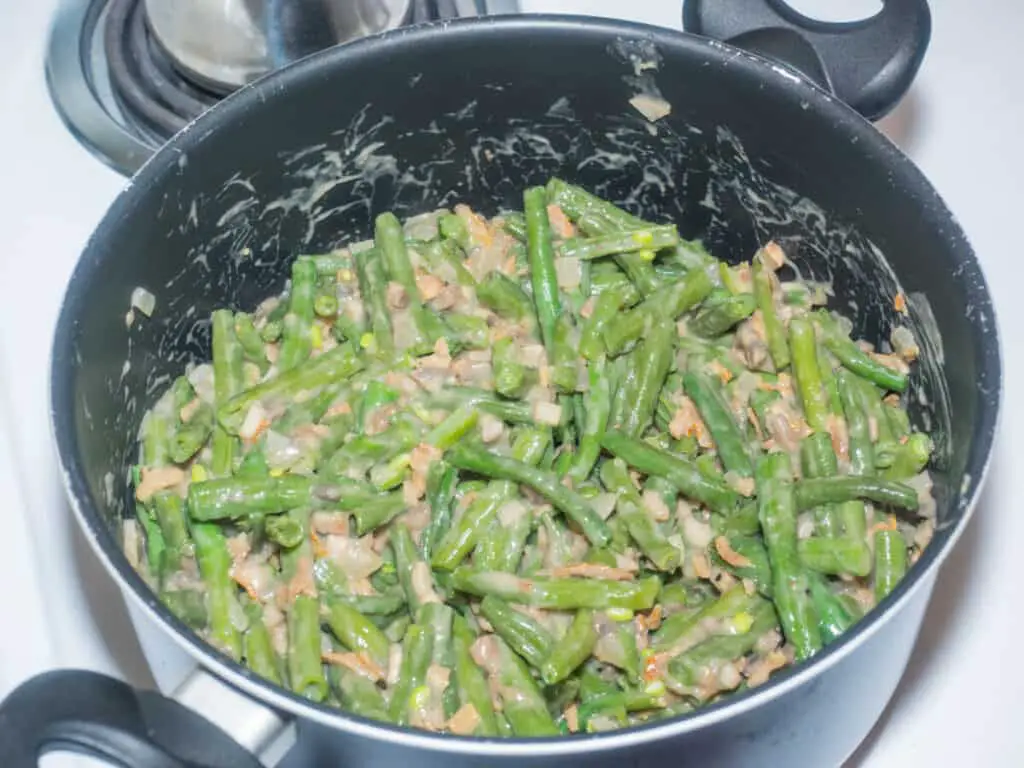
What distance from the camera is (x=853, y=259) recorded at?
169 centimetres

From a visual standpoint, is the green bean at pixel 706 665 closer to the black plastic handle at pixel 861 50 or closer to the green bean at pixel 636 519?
the green bean at pixel 636 519

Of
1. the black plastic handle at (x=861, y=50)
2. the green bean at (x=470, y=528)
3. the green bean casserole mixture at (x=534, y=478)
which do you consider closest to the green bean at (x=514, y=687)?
the green bean casserole mixture at (x=534, y=478)

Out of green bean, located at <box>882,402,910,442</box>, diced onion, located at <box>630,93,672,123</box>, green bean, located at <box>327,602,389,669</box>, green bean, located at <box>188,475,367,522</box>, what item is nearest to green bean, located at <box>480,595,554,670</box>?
green bean, located at <box>327,602,389,669</box>

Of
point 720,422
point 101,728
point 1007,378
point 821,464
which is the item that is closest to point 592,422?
point 720,422

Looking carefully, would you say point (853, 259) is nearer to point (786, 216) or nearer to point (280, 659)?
point (786, 216)

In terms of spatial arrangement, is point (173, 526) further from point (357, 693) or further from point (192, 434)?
point (357, 693)

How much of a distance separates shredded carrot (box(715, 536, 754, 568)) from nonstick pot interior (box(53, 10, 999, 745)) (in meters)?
0.24

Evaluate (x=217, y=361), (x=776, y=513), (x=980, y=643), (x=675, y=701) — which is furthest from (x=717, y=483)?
(x=217, y=361)

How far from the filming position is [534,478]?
1.54 metres

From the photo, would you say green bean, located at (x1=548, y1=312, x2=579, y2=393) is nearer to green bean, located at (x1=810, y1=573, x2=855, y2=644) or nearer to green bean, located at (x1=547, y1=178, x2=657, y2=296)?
green bean, located at (x1=547, y1=178, x2=657, y2=296)

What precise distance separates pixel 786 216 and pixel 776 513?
1.51 ft

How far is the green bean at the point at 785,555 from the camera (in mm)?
1438

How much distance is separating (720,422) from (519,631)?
392 mm

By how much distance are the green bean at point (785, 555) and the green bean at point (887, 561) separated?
10cm
